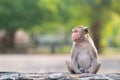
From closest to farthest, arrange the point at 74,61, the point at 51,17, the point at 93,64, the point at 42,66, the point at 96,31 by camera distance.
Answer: the point at 93,64, the point at 74,61, the point at 42,66, the point at 51,17, the point at 96,31

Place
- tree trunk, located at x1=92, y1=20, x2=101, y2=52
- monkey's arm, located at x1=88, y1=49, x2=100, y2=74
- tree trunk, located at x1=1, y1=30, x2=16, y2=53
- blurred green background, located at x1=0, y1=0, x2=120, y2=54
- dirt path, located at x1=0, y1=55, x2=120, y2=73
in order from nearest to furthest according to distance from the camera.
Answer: monkey's arm, located at x1=88, y1=49, x2=100, y2=74 → dirt path, located at x1=0, y1=55, x2=120, y2=73 → blurred green background, located at x1=0, y1=0, x2=120, y2=54 → tree trunk, located at x1=92, y1=20, x2=101, y2=52 → tree trunk, located at x1=1, y1=30, x2=16, y2=53

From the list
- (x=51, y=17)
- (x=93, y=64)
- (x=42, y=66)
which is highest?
(x=51, y=17)

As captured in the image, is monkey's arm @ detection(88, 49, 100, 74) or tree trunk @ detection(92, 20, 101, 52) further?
tree trunk @ detection(92, 20, 101, 52)

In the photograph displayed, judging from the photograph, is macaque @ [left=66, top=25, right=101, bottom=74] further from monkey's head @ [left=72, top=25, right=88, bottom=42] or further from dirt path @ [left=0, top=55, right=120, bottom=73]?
dirt path @ [left=0, top=55, right=120, bottom=73]

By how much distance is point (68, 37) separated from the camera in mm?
53125

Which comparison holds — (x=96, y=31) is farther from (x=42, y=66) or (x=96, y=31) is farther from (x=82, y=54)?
(x=82, y=54)

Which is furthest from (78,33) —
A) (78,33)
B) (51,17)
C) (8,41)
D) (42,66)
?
(8,41)

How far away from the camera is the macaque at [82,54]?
7.88m

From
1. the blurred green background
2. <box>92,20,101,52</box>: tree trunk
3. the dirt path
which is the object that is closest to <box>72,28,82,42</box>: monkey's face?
the dirt path

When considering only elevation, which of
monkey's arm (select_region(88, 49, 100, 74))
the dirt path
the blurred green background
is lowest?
the dirt path

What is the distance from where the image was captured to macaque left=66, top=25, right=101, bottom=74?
788 centimetres

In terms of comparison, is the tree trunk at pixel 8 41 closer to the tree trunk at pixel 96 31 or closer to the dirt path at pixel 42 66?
the tree trunk at pixel 96 31

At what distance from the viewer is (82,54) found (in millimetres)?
7949

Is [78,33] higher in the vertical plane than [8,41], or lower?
lower
